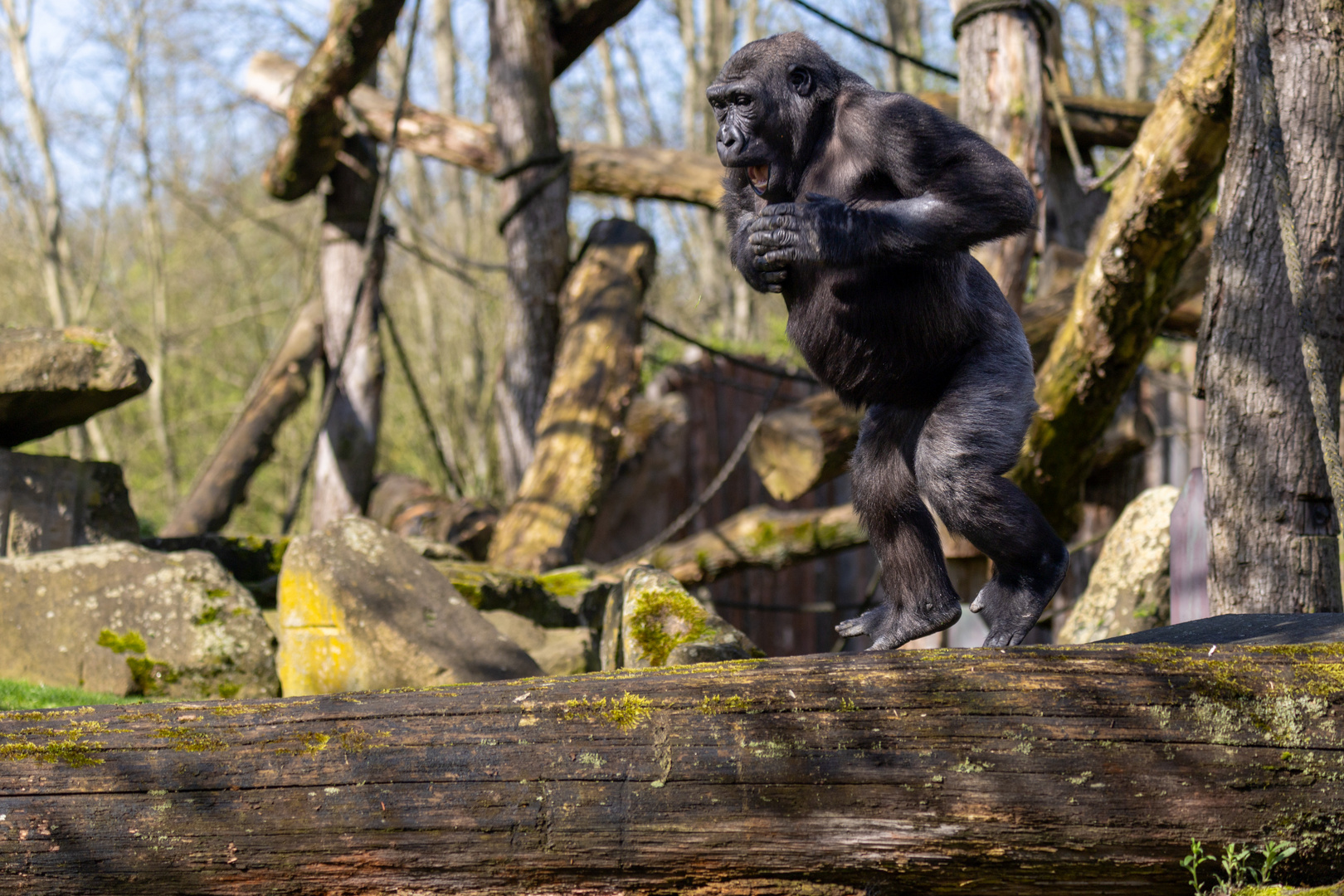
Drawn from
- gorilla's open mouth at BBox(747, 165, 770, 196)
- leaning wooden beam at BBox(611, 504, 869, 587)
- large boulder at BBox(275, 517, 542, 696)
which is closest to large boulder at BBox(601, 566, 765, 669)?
large boulder at BBox(275, 517, 542, 696)

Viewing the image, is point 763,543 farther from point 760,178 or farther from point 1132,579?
point 760,178

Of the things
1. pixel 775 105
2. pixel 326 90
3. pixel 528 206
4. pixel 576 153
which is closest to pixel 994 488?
pixel 775 105

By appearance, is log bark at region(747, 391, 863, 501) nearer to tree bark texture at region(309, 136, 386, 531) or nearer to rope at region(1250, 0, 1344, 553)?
tree bark texture at region(309, 136, 386, 531)

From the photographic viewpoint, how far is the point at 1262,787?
2393 millimetres

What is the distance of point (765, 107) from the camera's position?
3422 millimetres

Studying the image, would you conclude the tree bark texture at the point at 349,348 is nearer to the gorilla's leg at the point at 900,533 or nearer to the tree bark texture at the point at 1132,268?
the tree bark texture at the point at 1132,268

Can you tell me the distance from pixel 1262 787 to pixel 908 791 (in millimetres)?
767

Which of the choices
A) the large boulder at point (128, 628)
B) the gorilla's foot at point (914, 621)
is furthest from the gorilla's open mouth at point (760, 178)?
the large boulder at point (128, 628)

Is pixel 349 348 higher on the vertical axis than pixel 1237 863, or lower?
higher

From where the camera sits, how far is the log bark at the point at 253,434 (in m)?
7.93

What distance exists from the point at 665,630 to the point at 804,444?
9.44 feet

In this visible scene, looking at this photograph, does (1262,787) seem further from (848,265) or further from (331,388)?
(331,388)

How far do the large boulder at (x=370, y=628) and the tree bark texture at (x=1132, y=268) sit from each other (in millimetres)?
2906

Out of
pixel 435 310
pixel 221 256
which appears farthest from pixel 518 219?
pixel 221 256
